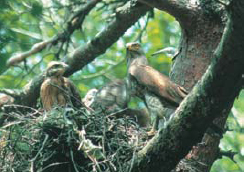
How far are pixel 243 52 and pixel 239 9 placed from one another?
36 cm

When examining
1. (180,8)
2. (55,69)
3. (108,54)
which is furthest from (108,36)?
(108,54)

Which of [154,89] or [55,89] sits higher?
[154,89]

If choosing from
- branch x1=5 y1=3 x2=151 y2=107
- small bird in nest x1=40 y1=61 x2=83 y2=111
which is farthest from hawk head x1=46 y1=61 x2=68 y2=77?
branch x1=5 y1=3 x2=151 y2=107

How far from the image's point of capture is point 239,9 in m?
4.51

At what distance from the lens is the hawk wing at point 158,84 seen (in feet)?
→ 22.1

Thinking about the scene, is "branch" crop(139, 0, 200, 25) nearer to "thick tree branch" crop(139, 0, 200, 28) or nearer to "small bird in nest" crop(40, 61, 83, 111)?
"thick tree branch" crop(139, 0, 200, 28)

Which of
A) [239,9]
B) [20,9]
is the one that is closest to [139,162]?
[239,9]

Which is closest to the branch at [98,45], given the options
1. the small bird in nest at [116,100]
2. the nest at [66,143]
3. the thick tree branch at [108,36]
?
the thick tree branch at [108,36]

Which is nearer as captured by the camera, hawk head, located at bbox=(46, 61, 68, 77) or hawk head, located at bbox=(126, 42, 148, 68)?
hawk head, located at bbox=(46, 61, 68, 77)

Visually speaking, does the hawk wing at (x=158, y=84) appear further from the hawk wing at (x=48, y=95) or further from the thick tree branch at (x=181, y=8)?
the hawk wing at (x=48, y=95)

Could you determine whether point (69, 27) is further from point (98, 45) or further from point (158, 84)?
point (158, 84)

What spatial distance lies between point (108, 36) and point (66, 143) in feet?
10.3

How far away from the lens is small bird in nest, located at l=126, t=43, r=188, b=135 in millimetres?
6762

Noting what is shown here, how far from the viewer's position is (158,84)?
23.4ft
